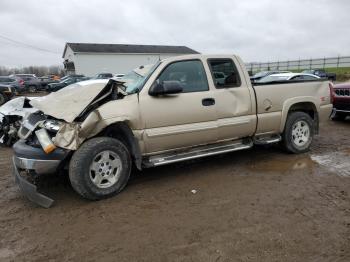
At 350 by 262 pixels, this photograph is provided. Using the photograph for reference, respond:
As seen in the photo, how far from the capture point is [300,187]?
4.60 metres

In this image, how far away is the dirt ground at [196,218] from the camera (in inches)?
123

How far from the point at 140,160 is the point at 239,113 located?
183 centimetres

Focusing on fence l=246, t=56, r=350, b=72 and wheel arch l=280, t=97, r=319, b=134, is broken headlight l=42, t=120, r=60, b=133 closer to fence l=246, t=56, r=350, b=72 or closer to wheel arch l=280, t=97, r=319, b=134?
wheel arch l=280, t=97, r=319, b=134

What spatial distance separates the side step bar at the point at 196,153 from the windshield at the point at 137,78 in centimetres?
103

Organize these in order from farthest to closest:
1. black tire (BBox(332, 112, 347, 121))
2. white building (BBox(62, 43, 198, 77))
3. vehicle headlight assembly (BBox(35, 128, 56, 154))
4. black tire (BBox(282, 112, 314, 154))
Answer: white building (BBox(62, 43, 198, 77))
black tire (BBox(332, 112, 347, 121))
black tire (BBox(282, 112, 314, 154))
vehicle headlight assembly (BBox(35, 128, 56, 154))

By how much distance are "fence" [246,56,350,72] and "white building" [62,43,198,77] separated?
15.0 meters

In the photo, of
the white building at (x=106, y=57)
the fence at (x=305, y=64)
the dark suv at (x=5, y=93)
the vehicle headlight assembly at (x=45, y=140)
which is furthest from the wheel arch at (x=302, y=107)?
the fence at (x=305, y=64)

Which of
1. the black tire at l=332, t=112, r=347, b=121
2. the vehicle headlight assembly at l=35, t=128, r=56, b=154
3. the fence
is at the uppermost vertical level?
the vehicle headlight assembly at l=35, t=128, r=56, b=154

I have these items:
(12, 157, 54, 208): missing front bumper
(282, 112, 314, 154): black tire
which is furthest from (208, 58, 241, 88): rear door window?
(12, 157, 54, 208): missing front bumper

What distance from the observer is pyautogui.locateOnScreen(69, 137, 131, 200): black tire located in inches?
160

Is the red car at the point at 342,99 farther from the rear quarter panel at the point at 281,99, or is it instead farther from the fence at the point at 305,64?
the fence at the point at 305,64

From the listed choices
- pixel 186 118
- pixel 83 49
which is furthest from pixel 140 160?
pixel 83 49

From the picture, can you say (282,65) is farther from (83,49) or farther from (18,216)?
(18,216)

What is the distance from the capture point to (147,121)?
457cm
